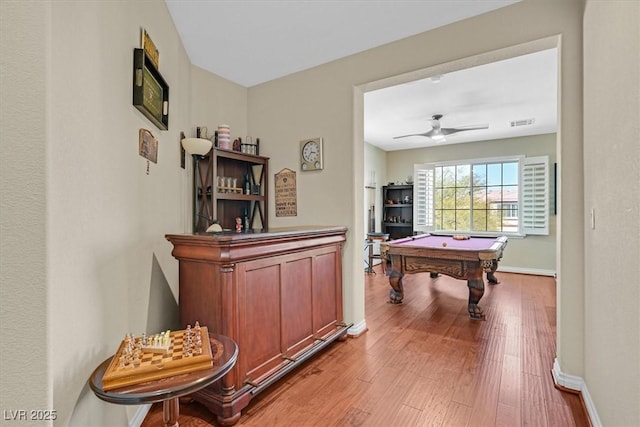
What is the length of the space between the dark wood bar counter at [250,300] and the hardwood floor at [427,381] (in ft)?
0.51

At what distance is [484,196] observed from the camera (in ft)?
21.1

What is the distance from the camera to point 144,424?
1715 mm

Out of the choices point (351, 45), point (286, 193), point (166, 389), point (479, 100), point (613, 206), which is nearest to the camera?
point (166, 389)

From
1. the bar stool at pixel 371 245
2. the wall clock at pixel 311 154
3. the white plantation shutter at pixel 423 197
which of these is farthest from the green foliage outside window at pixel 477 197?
the wall clock at pixel 311 154

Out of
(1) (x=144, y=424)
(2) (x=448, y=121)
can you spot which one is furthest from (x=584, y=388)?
(2) (x=448, y=121)

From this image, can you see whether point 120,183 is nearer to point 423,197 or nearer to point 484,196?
point 423,197

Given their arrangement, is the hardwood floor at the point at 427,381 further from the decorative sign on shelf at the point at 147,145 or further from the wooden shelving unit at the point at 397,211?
the wooden shelving unit at the point at 397,211

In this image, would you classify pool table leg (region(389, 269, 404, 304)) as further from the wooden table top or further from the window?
the window

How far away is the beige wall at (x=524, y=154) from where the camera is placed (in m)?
5.71

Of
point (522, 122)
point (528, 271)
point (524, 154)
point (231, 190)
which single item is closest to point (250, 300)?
point (231, 190)

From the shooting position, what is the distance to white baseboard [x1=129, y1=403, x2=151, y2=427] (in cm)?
162

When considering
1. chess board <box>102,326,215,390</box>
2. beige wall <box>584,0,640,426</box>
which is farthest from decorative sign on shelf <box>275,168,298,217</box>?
beige wall <box>584,0,640,426</box>

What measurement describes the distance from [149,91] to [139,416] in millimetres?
1861

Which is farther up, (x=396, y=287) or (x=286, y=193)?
(x=286, y=193)
